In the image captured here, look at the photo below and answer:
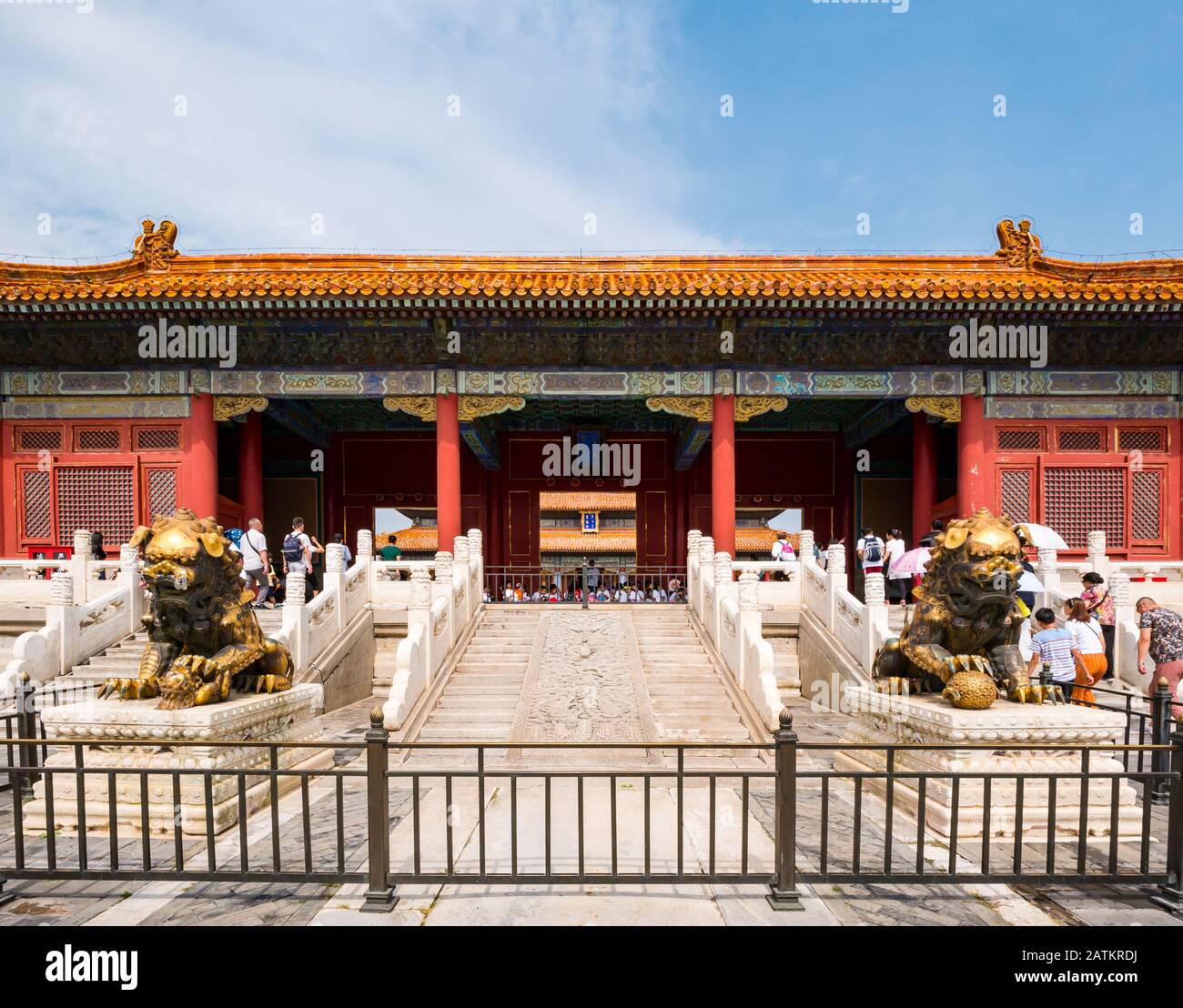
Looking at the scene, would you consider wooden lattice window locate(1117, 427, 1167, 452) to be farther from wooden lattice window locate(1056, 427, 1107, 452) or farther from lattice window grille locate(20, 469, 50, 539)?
lattice window grille locate(20, 469, 50, 539)

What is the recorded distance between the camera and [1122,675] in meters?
7.88

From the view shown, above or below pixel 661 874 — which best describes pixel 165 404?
above

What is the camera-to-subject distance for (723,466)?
11641 mm

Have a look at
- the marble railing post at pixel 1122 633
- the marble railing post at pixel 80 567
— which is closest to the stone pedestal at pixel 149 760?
the marble railing post at pixel 80 567

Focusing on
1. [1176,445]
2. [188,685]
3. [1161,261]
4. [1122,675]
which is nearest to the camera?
[188,685]

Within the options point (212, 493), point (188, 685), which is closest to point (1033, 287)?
point (188, 685)

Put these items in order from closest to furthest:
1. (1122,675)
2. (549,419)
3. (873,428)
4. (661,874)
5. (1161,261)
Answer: (661,874) → (1122,675) → (1161,261) → (873,428) → (549,419)

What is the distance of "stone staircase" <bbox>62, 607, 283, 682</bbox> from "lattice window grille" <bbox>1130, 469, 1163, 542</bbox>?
535 inches

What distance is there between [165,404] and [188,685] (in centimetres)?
884

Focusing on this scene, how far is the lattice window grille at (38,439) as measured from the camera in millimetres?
11742

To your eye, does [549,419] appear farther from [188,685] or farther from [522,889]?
[522,889]

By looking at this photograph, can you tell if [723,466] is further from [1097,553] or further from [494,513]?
[494,513]

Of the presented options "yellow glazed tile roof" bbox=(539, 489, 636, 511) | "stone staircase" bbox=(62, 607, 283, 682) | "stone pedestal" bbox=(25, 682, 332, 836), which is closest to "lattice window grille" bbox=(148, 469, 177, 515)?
"stone staircase" bbox=(62, 607, 283, 682)

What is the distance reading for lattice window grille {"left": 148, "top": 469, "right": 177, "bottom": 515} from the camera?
1164cm
